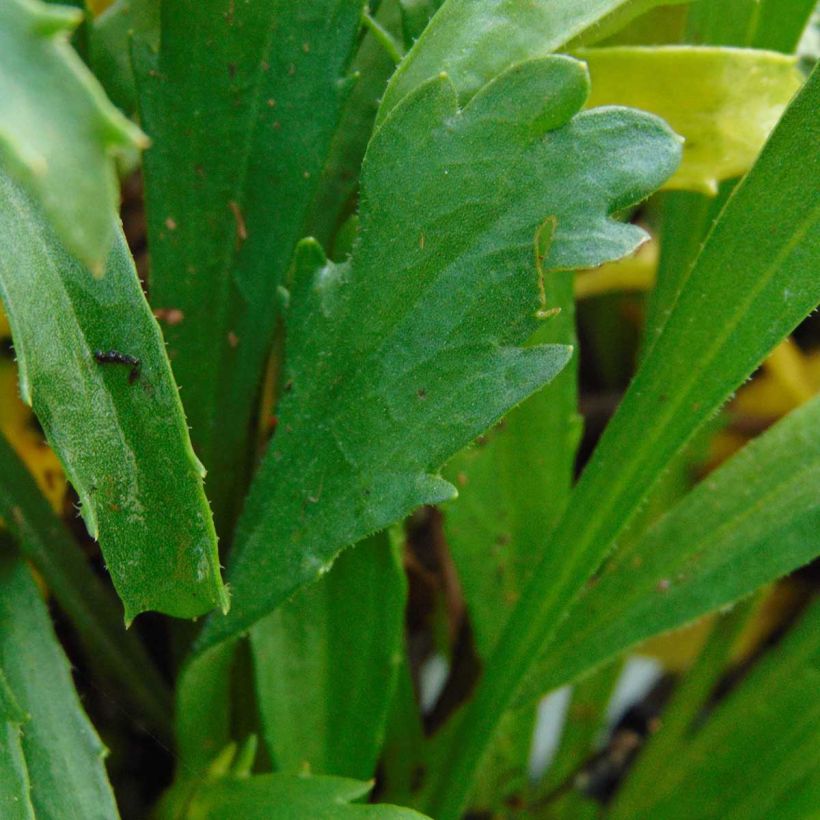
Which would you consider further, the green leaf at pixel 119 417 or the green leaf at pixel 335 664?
the green leaf at pixel 335 664

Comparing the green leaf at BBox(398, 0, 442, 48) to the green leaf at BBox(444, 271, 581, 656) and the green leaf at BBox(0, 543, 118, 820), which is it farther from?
the green leaf at BBox(0, 543, 118, 820)

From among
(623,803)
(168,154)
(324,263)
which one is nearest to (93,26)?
(168,154)

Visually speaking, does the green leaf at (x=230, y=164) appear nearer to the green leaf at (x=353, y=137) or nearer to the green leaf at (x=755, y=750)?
the green leaf at (x=353, y=137)

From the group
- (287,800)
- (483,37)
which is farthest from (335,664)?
(483,37)

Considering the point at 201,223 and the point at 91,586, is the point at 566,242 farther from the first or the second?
the point at 91,586

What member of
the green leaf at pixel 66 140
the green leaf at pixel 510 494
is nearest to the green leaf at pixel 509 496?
the green leaf at pixel 510 494

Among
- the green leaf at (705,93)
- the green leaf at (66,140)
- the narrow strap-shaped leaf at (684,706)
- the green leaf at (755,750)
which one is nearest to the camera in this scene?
the green leaf at (66,140)

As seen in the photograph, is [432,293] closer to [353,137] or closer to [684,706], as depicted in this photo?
[353,137]
